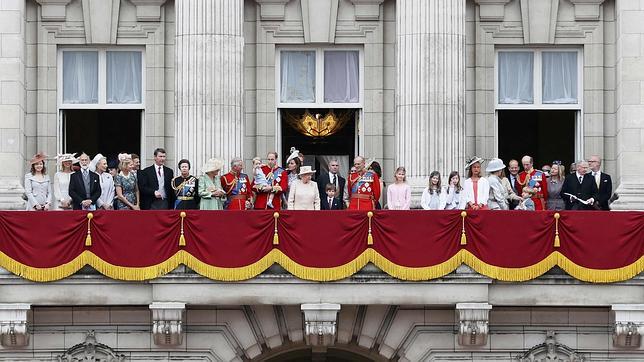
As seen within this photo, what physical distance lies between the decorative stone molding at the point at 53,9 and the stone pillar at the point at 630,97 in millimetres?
13647

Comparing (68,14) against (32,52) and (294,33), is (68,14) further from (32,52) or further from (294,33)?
(294,33)

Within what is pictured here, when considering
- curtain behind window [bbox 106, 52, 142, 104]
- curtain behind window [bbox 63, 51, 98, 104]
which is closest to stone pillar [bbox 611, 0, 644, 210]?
curtain behind window [bbox 106, 52, 142, 104]

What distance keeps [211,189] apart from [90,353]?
15.2 feet

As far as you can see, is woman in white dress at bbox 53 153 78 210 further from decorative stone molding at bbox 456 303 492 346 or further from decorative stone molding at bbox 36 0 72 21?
decorative stone molding at bbox 456 303 492 346

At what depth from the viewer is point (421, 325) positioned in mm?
57000

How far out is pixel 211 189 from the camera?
57.1 meters

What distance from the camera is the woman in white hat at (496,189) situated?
189 ft

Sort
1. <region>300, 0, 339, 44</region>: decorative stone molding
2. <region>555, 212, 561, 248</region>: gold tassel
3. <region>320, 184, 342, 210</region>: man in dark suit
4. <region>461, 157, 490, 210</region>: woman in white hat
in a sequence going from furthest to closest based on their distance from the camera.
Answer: <region>300, 0, 339, 44</region>: decorative stone molding < <region>320, 184, 342, 210</region>: man in dark suit < <region>461, 157, 490, 210</region>: woman in white hat < <region>555, 212, 561, 248</region>: gold tassel

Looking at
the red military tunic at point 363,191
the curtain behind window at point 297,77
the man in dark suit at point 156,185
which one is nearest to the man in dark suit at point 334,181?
the red military tunic at point 363,191

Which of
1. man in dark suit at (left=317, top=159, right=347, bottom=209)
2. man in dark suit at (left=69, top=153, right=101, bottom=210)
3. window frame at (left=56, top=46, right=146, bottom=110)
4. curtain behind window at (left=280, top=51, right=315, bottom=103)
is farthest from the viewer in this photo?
curtain behind window at (left=280, top=51, right=315, bottom=103)

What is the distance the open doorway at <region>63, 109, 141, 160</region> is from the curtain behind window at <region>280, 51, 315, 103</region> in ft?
12.2

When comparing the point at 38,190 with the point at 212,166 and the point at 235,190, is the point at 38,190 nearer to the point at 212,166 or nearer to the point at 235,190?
the point at 212,166

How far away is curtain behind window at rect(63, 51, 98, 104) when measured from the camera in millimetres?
62156

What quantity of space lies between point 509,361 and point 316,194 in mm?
5822
